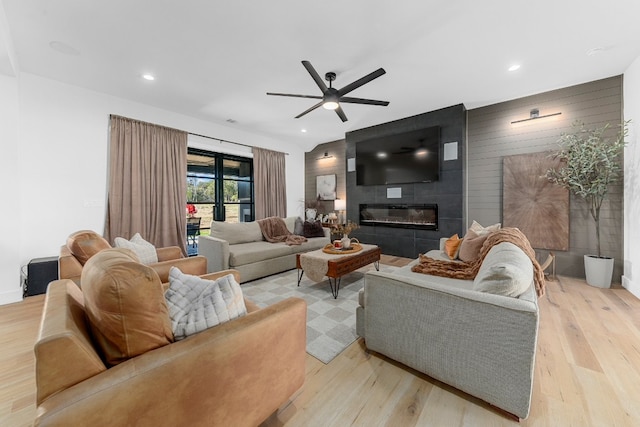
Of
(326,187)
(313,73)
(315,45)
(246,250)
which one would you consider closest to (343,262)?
(246,250)

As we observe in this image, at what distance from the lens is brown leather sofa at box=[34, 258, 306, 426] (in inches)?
29.5

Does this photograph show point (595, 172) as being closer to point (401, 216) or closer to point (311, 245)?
point (401, 216)

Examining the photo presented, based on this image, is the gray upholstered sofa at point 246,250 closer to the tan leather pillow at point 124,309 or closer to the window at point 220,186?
the window at point 220,186

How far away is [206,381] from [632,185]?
484cm

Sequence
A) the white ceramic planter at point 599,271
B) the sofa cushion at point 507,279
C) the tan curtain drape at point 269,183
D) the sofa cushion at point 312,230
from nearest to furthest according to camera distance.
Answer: the sofa cushion at point 507,279 → the white ceramic planter at point 599,271 → the sofa cushion at point 312,230 → the tan curtain drape at point 269,183

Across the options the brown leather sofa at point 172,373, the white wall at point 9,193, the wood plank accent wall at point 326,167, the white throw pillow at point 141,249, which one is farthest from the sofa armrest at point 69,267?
the wood plank accent wall at point 326,167


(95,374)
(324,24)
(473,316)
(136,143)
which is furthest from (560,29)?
(136,143)

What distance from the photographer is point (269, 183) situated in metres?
6.07

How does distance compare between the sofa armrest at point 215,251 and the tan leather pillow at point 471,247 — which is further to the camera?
the sofa armrest at point 215,251

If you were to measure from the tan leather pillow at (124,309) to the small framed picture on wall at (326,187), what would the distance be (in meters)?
5.59

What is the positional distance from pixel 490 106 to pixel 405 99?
1484 mm

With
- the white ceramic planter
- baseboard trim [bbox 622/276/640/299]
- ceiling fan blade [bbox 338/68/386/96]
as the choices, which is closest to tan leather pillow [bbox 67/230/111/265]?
ceiling fan blade [bbox 338/68/386/96]

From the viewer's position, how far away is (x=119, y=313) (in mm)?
884

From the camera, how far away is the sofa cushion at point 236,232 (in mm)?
3926
